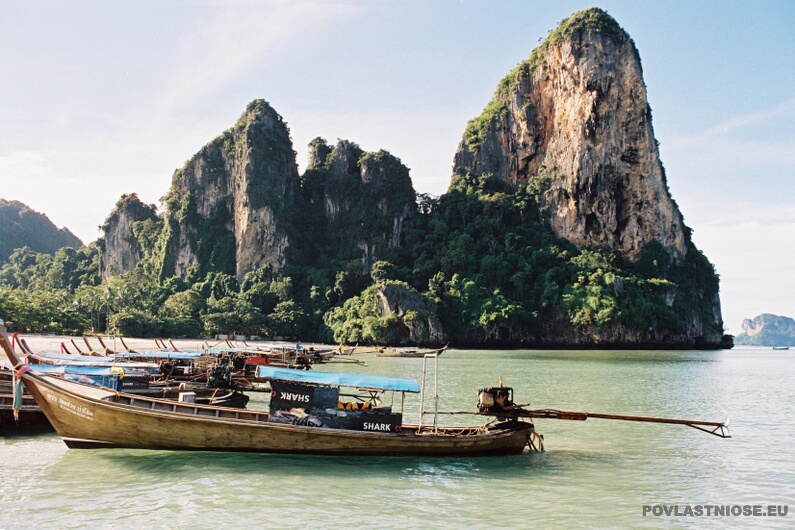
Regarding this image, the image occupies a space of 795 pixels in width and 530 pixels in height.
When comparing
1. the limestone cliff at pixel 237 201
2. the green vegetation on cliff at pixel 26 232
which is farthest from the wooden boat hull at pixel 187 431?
the green vegetation on cliff at pixel 26 232

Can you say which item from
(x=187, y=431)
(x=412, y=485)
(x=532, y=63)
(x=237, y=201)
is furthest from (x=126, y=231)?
(x=412, y=485)

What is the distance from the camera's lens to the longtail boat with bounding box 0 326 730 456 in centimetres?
1197

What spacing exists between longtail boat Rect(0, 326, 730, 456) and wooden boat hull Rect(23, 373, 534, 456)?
20 mm

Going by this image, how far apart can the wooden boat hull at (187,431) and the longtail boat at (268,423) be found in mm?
20

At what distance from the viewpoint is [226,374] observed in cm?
1830

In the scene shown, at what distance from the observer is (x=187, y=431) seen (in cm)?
1201

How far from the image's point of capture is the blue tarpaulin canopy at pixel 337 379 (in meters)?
12.6

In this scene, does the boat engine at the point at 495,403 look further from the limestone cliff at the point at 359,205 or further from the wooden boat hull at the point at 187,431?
the limestone cliff at the point at 359,205

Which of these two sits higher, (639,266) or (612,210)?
(612,210)

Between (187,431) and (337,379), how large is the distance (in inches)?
124

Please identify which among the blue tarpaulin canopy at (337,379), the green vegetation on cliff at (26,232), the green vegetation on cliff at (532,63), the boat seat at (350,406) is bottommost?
the boat seat at (350,406)

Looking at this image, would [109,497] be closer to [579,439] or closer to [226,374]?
[226,374]

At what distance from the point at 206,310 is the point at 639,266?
55.2 metres

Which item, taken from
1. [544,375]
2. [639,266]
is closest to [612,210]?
[639,266]
